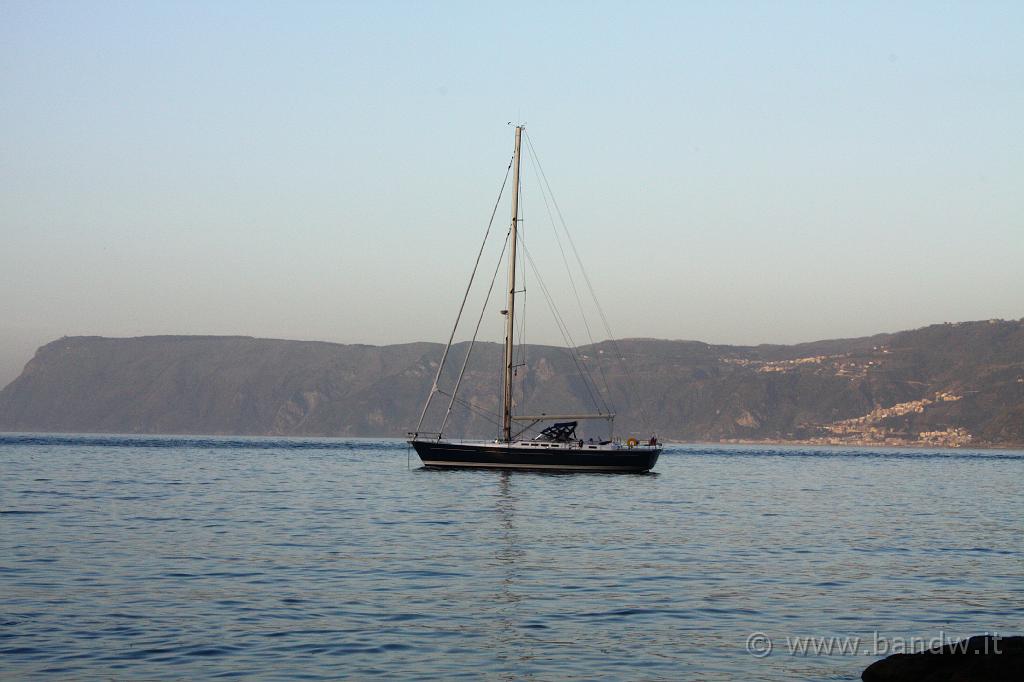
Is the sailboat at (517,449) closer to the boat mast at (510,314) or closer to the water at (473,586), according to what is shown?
the boat mast at (510,314)

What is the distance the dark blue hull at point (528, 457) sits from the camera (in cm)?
8256

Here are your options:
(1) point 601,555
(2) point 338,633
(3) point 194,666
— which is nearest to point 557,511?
(1) point 601,555

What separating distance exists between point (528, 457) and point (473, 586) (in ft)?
182

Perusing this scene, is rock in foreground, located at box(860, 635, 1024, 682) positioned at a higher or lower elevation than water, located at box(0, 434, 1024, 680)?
higher

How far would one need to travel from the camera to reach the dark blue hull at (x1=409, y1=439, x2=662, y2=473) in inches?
3250

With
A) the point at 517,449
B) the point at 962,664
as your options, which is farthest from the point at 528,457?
the point at 962,664

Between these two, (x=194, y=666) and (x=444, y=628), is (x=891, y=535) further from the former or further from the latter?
(x=194, y=666)

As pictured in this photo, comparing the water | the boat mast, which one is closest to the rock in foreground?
the water

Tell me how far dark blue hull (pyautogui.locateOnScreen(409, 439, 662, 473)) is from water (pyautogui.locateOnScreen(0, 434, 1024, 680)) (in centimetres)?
2650

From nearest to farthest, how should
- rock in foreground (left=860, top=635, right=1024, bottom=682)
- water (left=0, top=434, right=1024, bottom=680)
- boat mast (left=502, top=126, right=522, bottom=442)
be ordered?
1. rock in foreground (left=860, top=635, right=1024, bottom=682)
2. water (left=0, top=434, right=1024, bottom=680)
3. boat mast (left=502, top=126, right=522, bottom=442)

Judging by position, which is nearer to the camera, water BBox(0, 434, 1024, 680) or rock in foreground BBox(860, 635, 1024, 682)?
rock in foreground BBox(860, 635, 1024, 682)

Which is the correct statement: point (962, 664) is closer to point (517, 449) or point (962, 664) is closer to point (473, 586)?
point (473, 586)

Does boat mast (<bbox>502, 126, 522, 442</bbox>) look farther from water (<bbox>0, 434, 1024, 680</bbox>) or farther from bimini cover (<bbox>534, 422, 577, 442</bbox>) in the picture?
water (<bbox>0, 434, 1024, 680</bbox>)

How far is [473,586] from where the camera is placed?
27.2m
